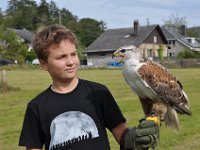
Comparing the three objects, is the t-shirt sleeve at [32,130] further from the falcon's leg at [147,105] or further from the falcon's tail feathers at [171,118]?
the falcon's tail feathers at [171,118]

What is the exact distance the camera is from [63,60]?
10.2ft

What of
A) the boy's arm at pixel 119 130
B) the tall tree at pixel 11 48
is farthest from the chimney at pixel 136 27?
the boy's arm at pixel 119 130

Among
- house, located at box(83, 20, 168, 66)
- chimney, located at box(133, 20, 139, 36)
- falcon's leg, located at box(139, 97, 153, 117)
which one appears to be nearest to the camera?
falcon's leg, located at box(139, 97, 153, 117)

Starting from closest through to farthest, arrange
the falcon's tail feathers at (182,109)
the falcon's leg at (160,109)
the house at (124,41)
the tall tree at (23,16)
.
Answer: the falcon's leg at (160,109)
the falcon's tail feathers at (182,109)
the house at (124,41)
the tall tree at (23,16)

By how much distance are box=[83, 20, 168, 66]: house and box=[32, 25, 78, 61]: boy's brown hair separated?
6306 centimetres

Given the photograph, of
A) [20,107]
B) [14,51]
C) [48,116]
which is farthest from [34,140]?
[14,51]

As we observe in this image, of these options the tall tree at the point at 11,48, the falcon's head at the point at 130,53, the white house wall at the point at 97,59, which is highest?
the falcon's head at the point at 130,53

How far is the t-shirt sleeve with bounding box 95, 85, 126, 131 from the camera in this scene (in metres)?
3.29

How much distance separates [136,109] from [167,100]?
9.18 metres

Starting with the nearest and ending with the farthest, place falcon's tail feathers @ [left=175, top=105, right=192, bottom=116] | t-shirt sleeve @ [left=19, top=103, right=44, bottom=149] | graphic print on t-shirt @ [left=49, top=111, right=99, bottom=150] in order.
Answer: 1. graphic print on t-shirt @ [left=49, top=111, right=99, bottom=150]
2. t-shirt sleeve @ [left=19, top=103, right=44, bottom=149]
3. falcon's tail feathers @ [left=175, top=105, right=192, bottom=116]

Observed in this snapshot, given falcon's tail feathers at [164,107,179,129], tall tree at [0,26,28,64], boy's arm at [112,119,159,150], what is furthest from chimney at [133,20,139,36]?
boy's arm at [112,119,159,150]

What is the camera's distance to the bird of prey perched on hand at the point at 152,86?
11.8ft

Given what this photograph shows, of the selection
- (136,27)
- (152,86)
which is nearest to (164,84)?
(152,86)

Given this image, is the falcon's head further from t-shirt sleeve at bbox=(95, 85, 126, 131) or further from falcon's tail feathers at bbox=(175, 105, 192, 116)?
falcon's tail feathers at bbox=(175, 105, 192, 116)
